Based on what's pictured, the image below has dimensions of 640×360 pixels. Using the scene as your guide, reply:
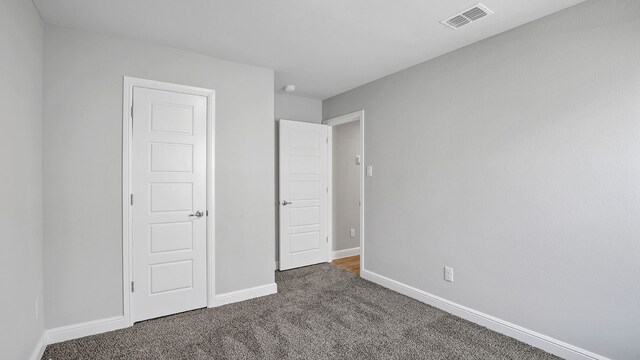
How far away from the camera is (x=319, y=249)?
170 inches

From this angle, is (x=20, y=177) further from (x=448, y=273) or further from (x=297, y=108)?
(x=448, y=273)

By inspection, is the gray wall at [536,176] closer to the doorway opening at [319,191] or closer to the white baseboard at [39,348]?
the doorway opening at [319,191]

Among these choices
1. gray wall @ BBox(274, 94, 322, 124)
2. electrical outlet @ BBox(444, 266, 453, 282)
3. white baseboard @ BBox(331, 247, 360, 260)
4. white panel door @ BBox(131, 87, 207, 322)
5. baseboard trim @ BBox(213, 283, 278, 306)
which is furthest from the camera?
white baseboard @ BBox(331, 247, 360, 260)

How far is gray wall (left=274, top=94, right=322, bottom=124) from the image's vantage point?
13.9 ft

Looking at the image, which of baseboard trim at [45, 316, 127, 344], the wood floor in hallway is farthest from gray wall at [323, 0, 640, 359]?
baseboard trim at [45, 316, 127, 344]

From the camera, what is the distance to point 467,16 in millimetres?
2180

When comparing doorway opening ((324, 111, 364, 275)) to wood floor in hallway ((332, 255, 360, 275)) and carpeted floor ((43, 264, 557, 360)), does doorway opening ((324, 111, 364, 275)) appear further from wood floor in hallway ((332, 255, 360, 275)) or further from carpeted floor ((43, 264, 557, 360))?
carpeted floor ((43, 264, 557, 360))

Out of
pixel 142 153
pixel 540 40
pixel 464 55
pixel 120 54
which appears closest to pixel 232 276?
pixel 142 153

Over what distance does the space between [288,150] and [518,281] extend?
2932 millimetres

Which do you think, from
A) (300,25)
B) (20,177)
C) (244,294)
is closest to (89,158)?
(20,177)

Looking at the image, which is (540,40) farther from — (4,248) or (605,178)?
(4,248)

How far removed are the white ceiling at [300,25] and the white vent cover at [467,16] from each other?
0.05m

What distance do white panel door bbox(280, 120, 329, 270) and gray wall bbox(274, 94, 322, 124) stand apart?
0.78ft

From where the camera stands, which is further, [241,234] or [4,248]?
[241,234]
